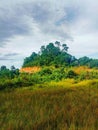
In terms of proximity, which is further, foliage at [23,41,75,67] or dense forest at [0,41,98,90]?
foliage at [23,41,75,67]

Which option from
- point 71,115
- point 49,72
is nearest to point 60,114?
point 71,115

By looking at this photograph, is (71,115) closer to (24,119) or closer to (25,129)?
(24,119)

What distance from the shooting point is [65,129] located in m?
5.04

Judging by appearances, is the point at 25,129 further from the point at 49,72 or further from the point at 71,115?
the point at 49,72

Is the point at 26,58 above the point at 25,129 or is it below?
above

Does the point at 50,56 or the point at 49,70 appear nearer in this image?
the point at 49,70

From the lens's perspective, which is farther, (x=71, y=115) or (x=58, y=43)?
(x=58, y=43)

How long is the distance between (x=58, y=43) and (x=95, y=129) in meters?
66.1

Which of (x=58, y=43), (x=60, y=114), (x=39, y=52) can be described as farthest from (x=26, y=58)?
(x=60, y=114)

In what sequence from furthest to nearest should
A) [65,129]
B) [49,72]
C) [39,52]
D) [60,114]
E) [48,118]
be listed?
[39,52], [49,72], [60,114], [48,118], [65,129]

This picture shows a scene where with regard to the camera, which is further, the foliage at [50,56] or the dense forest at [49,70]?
the foliage at [50,56]

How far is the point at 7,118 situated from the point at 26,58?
64.1 m

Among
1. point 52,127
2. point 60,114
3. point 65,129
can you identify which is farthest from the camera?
point 60,114

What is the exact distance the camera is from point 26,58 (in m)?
70.2
